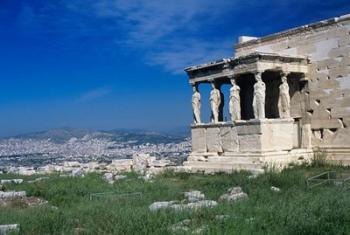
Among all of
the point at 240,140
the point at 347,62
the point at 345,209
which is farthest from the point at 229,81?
the point at 345,209

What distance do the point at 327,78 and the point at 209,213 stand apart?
10.3 m

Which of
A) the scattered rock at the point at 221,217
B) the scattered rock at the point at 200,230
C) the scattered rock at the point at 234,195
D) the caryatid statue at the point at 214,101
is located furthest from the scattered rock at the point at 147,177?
the scattered rock at the point at 200,230

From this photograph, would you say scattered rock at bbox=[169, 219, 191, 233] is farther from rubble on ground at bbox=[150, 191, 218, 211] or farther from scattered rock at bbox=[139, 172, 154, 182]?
scattered rock at bbox=[139, 172, 154, 182]

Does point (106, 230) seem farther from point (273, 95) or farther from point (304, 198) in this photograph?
point (273, 95)

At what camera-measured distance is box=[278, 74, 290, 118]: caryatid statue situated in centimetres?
1694

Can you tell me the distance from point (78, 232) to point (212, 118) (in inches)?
480

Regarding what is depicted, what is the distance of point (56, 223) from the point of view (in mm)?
7684

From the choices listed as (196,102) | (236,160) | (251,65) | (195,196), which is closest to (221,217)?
(195,196)

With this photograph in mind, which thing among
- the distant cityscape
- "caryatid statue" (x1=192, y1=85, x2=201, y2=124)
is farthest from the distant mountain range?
"caryatid statue" (x1=192, y1=85, x2=201, y2=124)

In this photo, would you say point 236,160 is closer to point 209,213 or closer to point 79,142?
point 209,213

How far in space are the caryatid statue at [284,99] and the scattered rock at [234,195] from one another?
622cm

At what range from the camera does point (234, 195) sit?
33.9ft

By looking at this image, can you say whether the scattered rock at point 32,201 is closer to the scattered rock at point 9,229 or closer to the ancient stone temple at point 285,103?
the scattered rock at point 9,229

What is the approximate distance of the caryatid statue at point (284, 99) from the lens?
16938 millimetres
